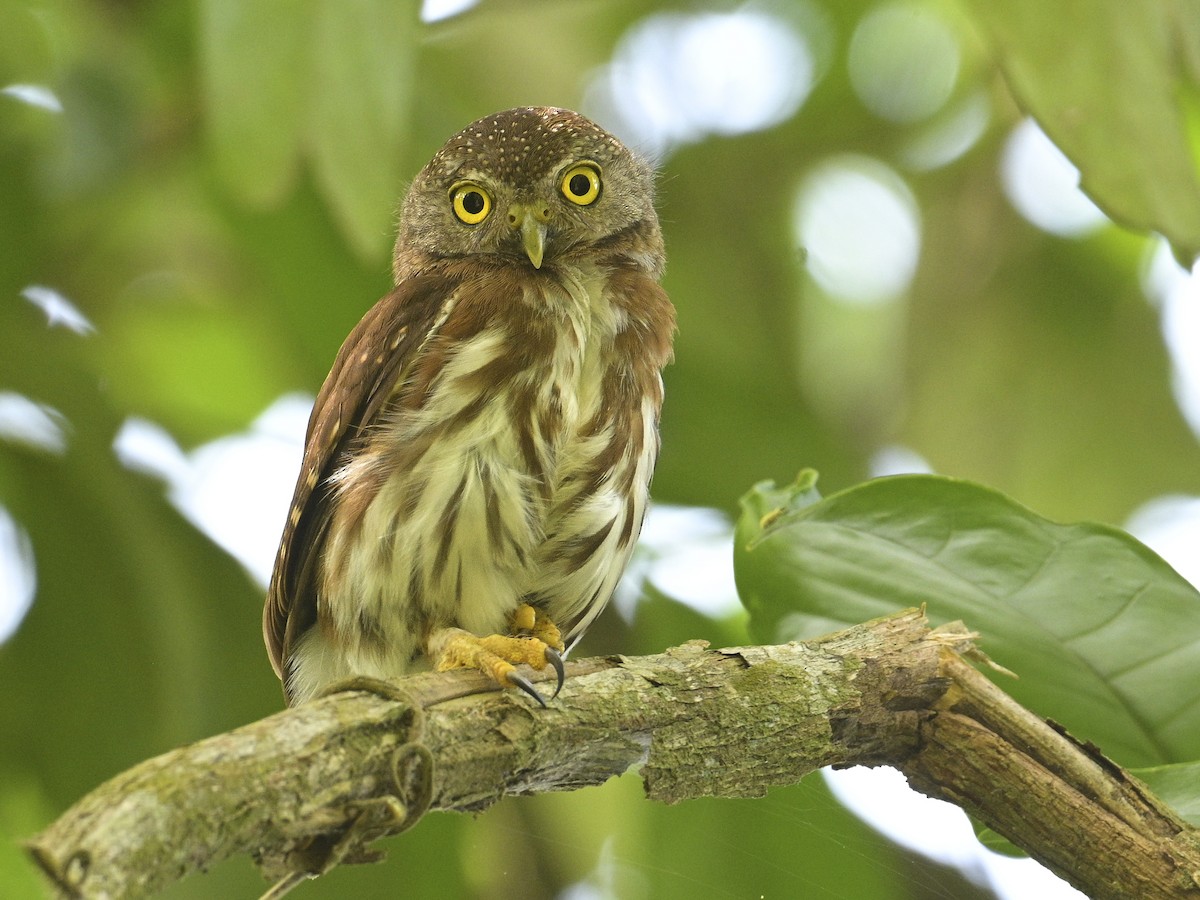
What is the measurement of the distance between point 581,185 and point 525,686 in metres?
1.85

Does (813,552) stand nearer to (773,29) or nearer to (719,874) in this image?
(719,874)

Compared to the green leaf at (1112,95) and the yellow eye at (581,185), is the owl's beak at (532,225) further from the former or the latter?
the green leaf at (1112,95)

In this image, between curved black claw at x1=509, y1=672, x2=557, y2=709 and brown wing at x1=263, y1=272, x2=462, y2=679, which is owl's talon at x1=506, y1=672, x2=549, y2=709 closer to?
curved black claw at x1=509, y1=672, x2=557, y2=709

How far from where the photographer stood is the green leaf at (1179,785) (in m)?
2.48

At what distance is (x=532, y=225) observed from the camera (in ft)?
11.9

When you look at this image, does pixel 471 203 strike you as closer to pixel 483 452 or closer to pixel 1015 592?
pixel 483 452

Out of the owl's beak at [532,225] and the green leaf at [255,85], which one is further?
the owl's beak at [532,225]

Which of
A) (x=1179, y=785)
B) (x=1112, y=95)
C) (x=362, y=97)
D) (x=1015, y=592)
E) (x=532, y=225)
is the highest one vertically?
(x=362, y=97)

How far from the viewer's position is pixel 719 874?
3270 millimetres

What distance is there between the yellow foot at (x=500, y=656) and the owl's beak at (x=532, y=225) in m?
1.04

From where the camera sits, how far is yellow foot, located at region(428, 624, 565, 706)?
2.45 meters

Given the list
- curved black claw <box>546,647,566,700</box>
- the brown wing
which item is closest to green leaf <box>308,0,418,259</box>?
the brown wing

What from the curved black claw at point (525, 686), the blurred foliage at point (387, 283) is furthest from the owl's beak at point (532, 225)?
the curved black claw at point (525, 686)

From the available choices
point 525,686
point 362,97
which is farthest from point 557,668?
point 362,97
